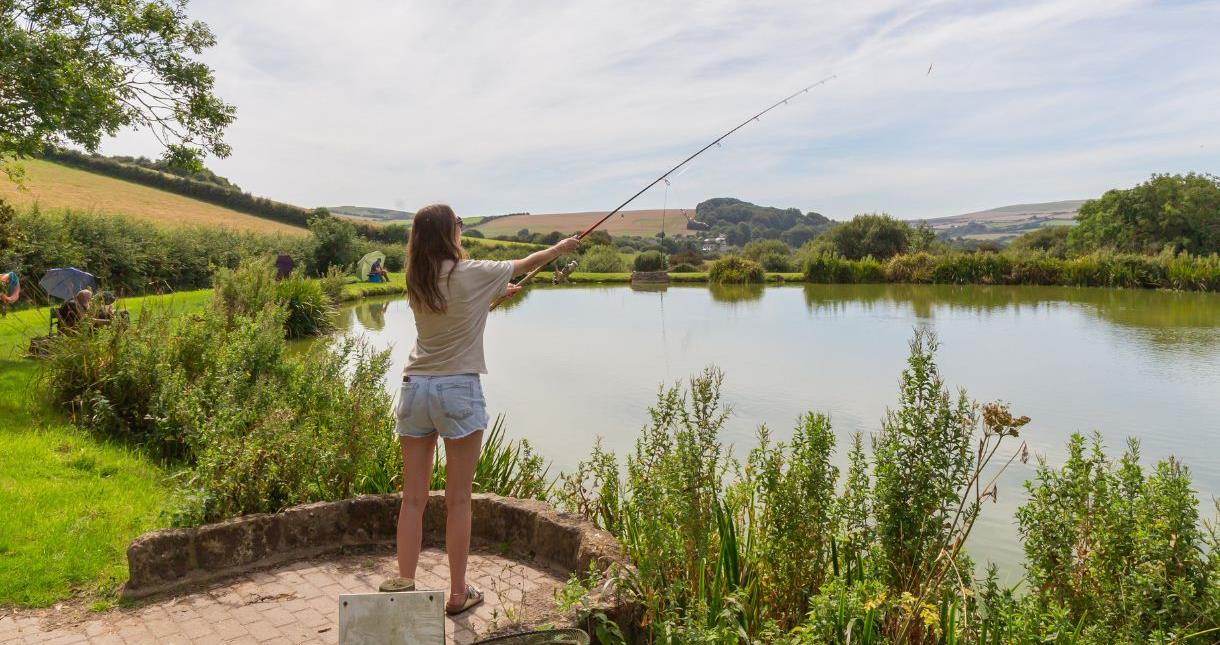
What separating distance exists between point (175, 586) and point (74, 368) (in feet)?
13.5

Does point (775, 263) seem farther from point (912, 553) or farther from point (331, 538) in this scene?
point (912, 553)

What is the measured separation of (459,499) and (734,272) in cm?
3452

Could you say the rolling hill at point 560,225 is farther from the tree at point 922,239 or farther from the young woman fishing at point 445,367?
the young woman fishing at point 445,367

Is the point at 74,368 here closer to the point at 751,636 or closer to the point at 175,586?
the point at 175,586

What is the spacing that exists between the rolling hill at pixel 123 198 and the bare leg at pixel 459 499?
106ft

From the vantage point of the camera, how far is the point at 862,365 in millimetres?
12328

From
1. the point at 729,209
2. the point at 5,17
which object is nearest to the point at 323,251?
the point at 729,209

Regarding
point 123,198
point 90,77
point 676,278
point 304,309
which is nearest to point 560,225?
point 676,278

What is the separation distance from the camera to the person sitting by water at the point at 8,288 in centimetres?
1122

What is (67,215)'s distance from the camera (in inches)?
850

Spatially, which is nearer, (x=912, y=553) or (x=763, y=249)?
(x=912, y=553)

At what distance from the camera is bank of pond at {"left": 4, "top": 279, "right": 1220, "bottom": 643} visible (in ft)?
9.33

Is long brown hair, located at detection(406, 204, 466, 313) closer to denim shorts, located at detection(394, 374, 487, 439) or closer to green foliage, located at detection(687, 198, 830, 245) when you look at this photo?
denim shorts, located at detection(394, 374, 487, 439)

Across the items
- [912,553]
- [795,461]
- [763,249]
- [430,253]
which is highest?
[763,249]
